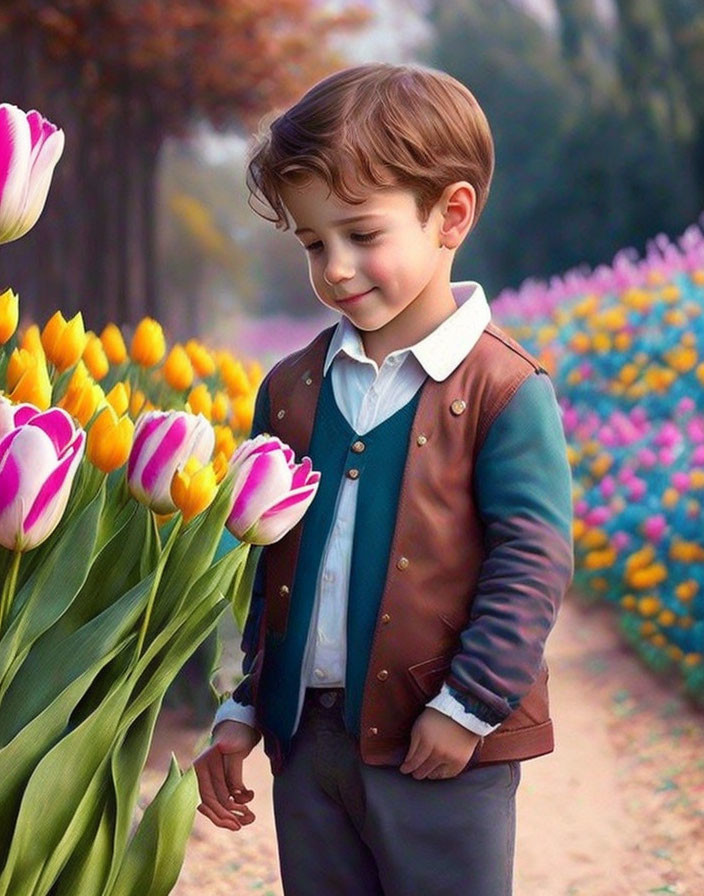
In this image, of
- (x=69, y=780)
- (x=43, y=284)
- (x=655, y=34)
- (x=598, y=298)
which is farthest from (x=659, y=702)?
(x=655, y=34)

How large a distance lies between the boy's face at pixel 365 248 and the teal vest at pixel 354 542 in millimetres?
110

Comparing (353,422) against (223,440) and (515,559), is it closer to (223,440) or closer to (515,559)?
(515,559)

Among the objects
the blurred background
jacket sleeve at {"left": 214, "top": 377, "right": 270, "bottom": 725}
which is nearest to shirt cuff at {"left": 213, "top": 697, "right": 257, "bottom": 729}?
jacket sleeve at {"left": 214, "top": 377, "right": 270, "bottom": 725}

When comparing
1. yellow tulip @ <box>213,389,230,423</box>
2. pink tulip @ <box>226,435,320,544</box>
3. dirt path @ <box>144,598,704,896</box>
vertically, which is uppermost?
pink tulip @ <box>226,435,320,544</box>

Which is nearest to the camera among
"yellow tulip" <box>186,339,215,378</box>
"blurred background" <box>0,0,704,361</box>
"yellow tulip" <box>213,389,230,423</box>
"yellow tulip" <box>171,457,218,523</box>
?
"yellow tulip" <box>171,457,218,523</box>

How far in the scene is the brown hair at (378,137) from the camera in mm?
1426

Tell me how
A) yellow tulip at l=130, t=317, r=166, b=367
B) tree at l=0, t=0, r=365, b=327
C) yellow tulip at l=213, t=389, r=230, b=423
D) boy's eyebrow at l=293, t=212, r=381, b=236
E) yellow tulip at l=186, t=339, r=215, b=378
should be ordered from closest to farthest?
boy's eyebrow at l=293, t=212, r=381, b=236, yellow tulip at l=130, t=317, r=166, b=367, yellow tulip at l=213, t=389, r=230, b=423, yellow tulip at l=186, t=339, r=215, b=378, tree at l=0, t=0, r=365, b=327

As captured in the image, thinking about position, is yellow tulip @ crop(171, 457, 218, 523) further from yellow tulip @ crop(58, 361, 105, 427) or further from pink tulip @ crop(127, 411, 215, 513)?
yellow tulip @ crop(58, 361, 105, 427)

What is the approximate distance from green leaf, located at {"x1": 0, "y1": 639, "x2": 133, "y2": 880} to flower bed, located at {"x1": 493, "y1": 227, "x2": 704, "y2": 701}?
2296 millimetres

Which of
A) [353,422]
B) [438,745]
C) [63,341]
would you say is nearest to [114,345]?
[63,341]

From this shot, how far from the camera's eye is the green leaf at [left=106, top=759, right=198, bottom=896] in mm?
1444

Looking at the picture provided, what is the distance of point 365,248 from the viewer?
144 cm

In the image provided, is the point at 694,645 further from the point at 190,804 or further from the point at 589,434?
the point at 190,804

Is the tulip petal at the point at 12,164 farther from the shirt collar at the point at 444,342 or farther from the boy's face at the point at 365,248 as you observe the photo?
the shirt collar at the point at 444,342
